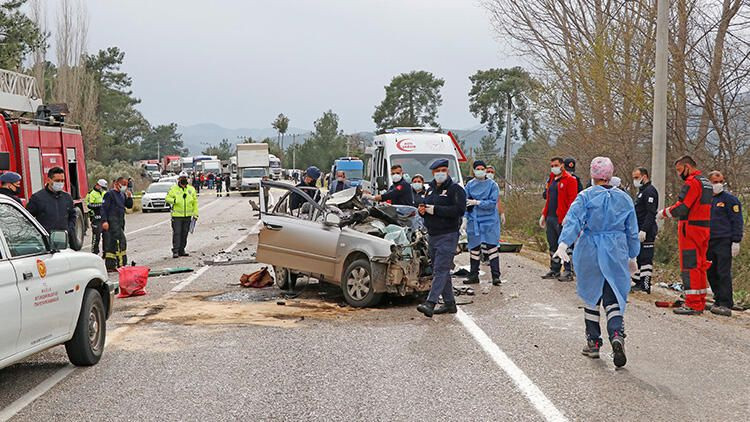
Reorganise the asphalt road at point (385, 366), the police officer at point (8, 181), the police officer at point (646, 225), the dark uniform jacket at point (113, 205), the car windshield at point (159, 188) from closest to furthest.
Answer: the asphalt road at point (385, 366), the police officer at point (8, 181), the police officer at point (646, 225), the dark uniform jacket at point (113, 205), the car windshield at point (159, 188)

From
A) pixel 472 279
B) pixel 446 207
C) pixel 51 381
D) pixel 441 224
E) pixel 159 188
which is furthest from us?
pixel 159 188

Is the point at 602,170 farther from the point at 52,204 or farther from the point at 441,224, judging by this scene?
the point at 52,204

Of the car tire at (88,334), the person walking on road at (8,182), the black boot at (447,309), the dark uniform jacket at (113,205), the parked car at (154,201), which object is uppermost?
the person walking on road at (8,182)

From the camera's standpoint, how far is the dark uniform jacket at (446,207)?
9.77 metres

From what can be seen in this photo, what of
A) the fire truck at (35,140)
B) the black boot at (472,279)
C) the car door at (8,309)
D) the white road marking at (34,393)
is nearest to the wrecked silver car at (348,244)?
the black boot at (472,279)

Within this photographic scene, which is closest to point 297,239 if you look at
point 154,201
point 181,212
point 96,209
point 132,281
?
point 132,281

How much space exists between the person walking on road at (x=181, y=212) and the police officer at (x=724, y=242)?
1073cm

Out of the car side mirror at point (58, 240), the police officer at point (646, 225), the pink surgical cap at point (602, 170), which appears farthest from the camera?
the police officer at point (646, 225)

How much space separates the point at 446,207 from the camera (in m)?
9.75

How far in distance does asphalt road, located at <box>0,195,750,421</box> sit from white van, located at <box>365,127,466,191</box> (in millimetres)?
7841

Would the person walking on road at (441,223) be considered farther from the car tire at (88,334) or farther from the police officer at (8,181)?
the police officer at (8,181)

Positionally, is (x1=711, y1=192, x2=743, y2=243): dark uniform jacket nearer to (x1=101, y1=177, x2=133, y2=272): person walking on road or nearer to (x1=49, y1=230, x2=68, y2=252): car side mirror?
(x1=49, y1=230, x2=68, y2=252): car side mirror

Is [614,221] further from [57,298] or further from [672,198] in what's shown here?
[672,198]

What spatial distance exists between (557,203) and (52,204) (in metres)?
7.63
